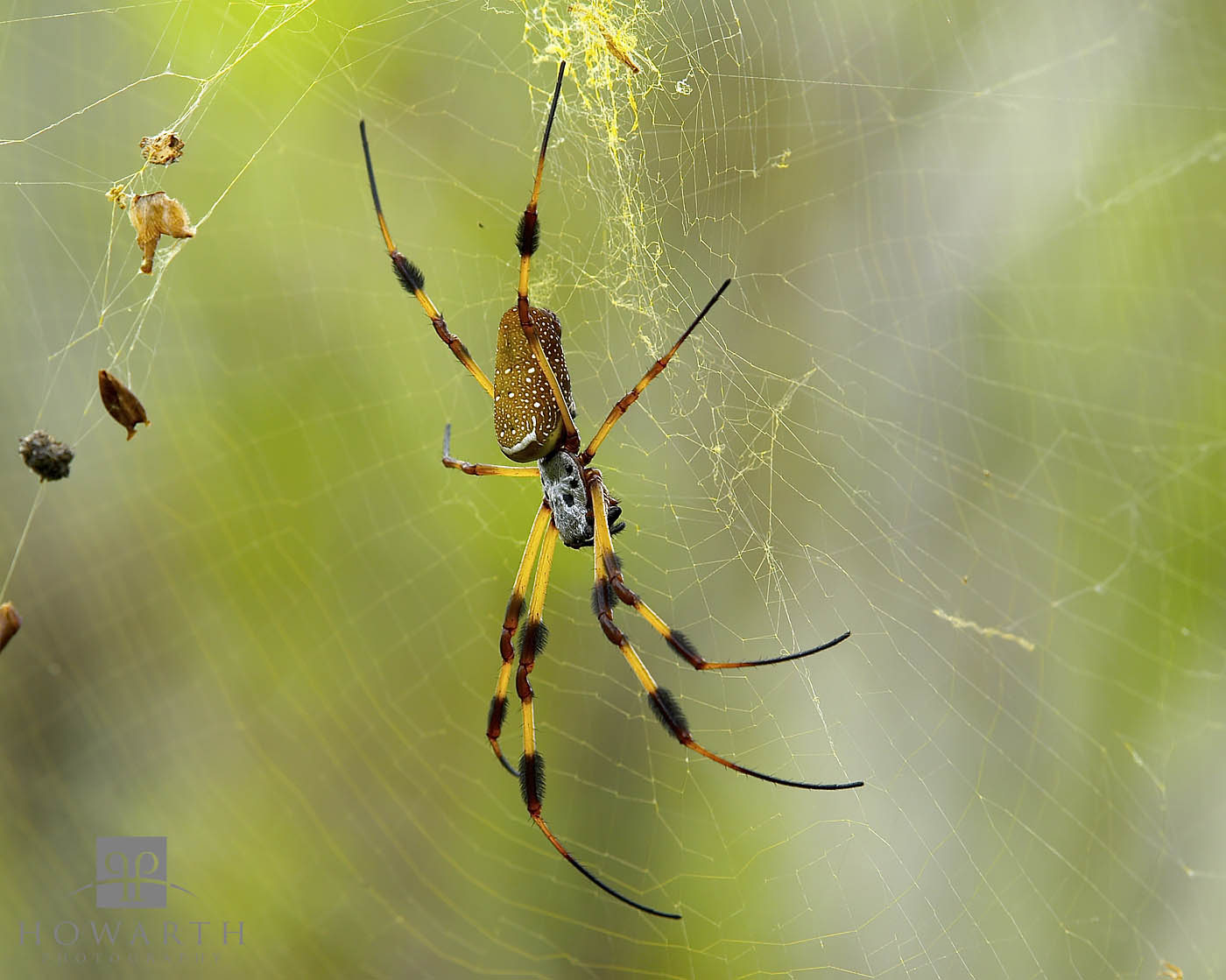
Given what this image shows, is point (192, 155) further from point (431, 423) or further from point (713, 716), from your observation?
point (713, 716)

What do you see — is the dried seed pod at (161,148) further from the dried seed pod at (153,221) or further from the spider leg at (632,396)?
the spider leg at (632,396)

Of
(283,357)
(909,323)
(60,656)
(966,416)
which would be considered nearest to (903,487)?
(966,416)

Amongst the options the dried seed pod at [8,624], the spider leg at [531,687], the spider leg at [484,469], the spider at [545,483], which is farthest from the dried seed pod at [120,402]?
the spider leg at [531,687]

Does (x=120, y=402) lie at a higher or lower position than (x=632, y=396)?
higher

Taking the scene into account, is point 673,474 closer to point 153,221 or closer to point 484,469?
point 484,469

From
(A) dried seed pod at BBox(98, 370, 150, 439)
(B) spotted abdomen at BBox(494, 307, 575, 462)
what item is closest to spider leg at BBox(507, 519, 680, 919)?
(B) spotted abdomen at BBox(494, 307, 575, 462)

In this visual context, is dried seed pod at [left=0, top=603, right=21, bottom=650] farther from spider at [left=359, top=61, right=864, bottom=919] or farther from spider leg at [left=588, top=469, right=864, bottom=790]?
spider leg at [left=588, top=469, right=864, bottom=790]

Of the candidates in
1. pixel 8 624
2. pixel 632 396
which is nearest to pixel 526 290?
pixel 632 396
